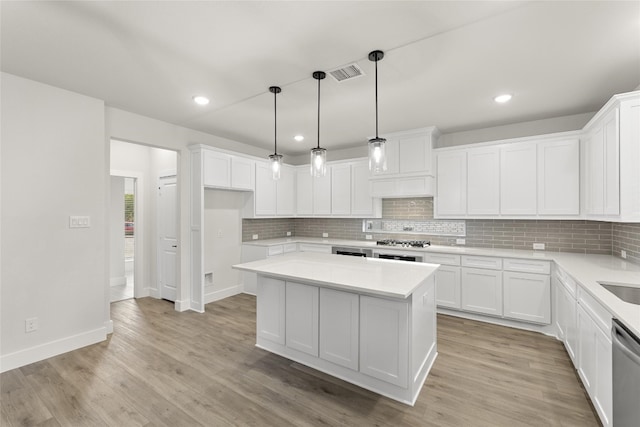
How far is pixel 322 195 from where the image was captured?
5.54m

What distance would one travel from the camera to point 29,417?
2.00m

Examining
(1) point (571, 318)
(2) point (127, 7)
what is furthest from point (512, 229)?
(2) point (127, 7)

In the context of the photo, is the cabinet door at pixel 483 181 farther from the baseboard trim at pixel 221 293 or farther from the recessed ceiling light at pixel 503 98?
the baseboard trim at pixel 221 293

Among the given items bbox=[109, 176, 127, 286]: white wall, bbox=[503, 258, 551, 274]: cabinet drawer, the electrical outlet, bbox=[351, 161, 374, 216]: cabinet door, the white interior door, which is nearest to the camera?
the electrical outlet

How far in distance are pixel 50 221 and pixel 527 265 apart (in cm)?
523

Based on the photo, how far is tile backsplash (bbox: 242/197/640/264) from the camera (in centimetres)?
330

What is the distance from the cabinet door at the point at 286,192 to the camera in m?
5.49

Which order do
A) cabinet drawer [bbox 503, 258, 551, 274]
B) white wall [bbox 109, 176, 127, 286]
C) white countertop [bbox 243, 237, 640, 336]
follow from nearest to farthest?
1. white countertop [bbox 243, 237, 640, 336]
2. cabinet drawer [bbox 503, 258, 551, 274]
3. white wall [bbox 109, 176, 127, 286]

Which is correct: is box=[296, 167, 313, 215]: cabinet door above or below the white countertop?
above

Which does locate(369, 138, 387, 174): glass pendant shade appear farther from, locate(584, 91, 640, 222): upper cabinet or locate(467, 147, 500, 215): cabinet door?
locate(467, 147, 500, 215): cabinet door

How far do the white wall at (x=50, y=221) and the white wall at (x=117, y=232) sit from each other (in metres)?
2.78

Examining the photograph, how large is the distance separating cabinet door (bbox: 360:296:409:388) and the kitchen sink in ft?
5.05

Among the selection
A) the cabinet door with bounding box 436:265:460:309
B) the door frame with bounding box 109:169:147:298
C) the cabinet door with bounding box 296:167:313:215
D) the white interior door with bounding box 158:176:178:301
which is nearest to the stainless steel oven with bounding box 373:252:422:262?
the cabinet door with bounding box 436:265:460:309

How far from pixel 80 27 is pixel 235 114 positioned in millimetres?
1801
